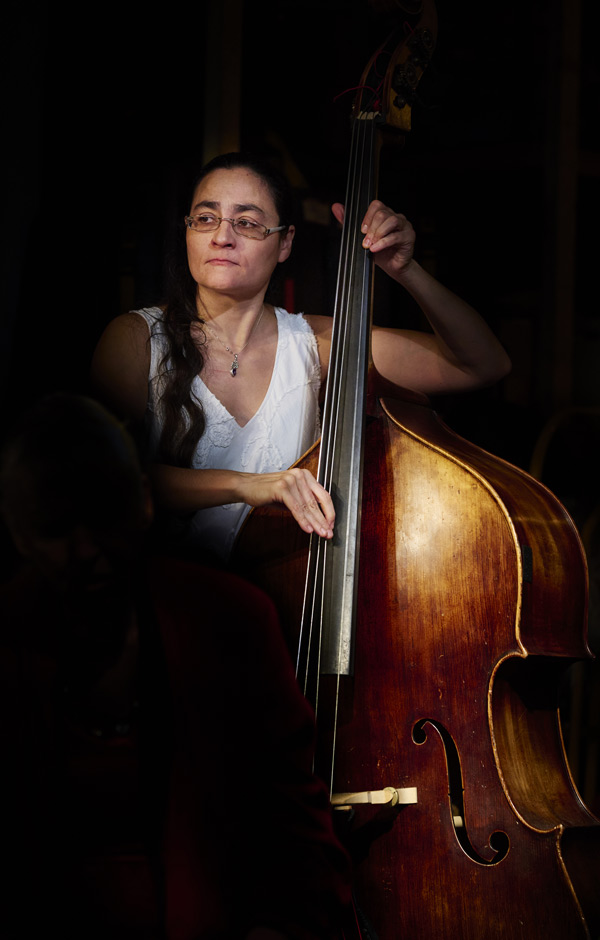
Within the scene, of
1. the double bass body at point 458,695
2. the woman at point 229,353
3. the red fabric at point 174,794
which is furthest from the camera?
the woman at point 229,353

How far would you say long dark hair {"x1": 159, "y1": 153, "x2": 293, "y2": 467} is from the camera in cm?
118

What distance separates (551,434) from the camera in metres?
1.85

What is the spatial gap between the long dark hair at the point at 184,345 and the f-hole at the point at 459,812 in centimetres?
47

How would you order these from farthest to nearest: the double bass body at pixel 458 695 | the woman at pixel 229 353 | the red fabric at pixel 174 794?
1. the woman at pixel 229 353
2. the double bass body at pixel 458 695
3. the red fabric at pixel 174 794

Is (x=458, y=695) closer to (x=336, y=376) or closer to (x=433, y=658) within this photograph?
(x=433, y=658)

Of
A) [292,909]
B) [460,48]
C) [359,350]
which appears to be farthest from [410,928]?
[460,48]

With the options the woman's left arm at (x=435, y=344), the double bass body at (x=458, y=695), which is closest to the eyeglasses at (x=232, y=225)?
the woman's left arm at (x=435, y=344)

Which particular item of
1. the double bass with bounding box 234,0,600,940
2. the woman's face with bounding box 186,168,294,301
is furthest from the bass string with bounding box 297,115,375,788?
the woman's face with bounding box 186,168,294,301

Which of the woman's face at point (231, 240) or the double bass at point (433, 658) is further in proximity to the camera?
the woman's face at point (231, 240)

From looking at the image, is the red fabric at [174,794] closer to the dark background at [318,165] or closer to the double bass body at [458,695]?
the double bass body at [458,695]

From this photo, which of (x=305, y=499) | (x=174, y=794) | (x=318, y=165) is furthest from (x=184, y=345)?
(x=174, y=794)

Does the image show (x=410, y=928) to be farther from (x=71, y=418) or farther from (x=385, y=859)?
(x=71, y=418)

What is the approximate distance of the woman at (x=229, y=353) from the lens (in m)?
1.16

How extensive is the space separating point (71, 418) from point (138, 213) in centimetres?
53
